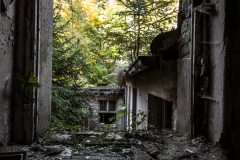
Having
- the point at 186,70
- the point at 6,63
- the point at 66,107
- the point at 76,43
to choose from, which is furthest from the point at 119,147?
the point at 76,43

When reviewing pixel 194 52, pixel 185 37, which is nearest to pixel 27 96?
pixel 194 52

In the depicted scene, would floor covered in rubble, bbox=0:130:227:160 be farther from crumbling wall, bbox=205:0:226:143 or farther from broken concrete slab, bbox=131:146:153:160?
crumbling wall, bbox=205:0:226:143

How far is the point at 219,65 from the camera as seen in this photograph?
291 cm

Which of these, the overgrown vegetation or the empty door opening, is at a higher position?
the overgrown vegetation

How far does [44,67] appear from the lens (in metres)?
4.15

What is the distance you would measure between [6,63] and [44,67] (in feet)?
3.74

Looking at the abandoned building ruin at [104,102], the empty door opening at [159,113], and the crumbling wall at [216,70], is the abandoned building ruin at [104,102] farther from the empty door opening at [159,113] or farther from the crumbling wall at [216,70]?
the crumbling wall at [216,70]

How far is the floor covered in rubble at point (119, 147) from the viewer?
2953 mm

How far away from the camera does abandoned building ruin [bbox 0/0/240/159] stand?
2.69 meters
